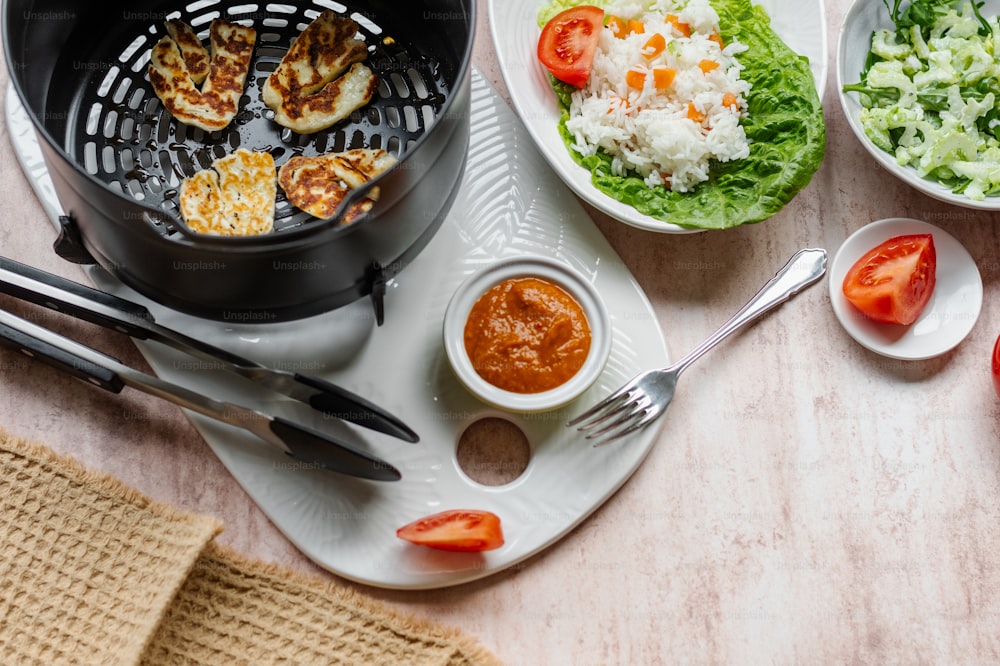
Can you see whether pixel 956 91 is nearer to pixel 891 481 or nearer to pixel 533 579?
pixel 891 481

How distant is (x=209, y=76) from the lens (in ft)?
6.42

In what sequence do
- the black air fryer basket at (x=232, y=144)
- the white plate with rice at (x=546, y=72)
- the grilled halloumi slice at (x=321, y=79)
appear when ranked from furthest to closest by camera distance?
the white plate with rice at (x=546, y=72), the grilled halloumi slice at (x=321, y=79), the black air fryer basket at (x=232, y=144)

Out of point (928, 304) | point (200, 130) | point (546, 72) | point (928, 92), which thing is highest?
point (200, 130)

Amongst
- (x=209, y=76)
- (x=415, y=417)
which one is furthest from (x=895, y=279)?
(x=209, y=76)

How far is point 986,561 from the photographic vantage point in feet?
7.01

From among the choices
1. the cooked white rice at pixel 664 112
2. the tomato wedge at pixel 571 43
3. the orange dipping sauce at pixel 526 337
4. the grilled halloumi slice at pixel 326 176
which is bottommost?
the orange dipping sauce at pixel 526 337

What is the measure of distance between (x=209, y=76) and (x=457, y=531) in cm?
108

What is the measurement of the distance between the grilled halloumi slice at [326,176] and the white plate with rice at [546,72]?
38 centimetres

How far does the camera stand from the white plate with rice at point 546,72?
6.77ft

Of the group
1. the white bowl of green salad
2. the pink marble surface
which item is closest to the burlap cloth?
the pink marble surface

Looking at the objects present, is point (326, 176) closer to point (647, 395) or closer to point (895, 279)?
point (647, 395)

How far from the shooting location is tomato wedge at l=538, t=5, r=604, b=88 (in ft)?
7.00

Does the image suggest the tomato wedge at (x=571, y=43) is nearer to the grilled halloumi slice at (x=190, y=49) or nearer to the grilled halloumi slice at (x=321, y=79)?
the grilled halloumi slice at (x=321, y=79)

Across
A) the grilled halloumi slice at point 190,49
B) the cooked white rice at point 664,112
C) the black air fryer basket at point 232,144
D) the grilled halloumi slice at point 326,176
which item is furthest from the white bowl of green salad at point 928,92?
the grilled halloumi slice at point 190,49
